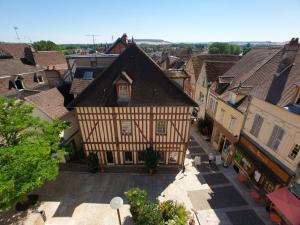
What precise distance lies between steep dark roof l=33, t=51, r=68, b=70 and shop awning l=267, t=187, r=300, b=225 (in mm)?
37479

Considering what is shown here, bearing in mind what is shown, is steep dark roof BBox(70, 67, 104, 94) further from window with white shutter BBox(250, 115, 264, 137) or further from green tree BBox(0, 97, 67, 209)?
window with white shutter BBox(250, 115, 264, 137)

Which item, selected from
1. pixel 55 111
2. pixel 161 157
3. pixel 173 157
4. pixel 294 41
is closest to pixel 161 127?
pixel 161 157

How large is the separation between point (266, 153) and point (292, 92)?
4386mm

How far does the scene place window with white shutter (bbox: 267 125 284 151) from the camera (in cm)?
1106

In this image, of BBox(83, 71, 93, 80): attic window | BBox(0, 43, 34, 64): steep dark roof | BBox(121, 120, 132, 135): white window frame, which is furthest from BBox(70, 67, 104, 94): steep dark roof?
BBox(0, 43, 34, 64): steep dark roof

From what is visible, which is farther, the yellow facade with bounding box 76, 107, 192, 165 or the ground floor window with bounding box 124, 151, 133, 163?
the ground floor window with bounding box 124, 151, 133, 163

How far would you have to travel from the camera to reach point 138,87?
13.2m

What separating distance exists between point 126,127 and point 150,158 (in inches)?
126

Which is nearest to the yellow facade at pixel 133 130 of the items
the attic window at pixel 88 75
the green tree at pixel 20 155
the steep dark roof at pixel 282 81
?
the green tree at pixel 20 155

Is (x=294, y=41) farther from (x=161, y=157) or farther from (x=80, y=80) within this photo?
(x=80, y=80)

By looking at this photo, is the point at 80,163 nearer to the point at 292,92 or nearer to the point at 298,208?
the point at 298,208

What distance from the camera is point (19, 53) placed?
106ft

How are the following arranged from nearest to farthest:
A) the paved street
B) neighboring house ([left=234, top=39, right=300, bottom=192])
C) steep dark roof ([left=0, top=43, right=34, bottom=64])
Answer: neighboring house ([left=234, top=39, right=300, bottom=192]) → the paved street → steep dark roof ([left=0, top=43, right=34, bottom=64])

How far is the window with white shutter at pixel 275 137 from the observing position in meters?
11.1
